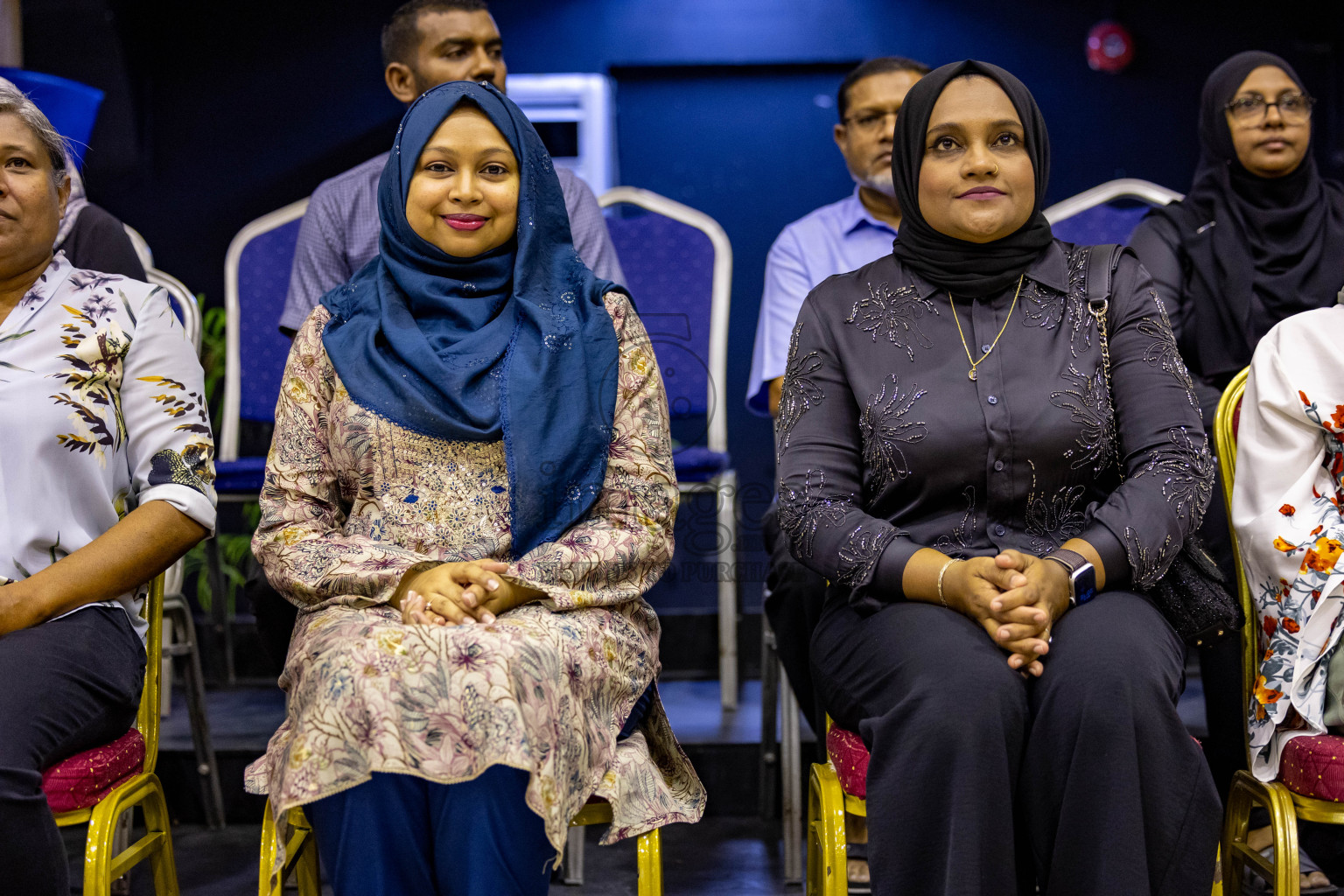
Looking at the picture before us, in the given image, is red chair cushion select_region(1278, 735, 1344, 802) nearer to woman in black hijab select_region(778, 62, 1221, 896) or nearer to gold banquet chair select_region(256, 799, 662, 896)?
woman in black hijab select_region(778, 62, 1221, 896)

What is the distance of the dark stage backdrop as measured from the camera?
4484 millimetres

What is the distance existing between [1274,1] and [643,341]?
3.74 metres

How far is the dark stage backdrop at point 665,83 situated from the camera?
4.48 metres

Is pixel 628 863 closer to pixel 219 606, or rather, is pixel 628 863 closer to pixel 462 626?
pixel 462 626

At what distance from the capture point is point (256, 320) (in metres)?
2.94

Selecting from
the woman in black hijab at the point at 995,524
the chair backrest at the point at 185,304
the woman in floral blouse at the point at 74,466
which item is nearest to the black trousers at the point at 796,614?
the woman in black hijab at the point at 995,524

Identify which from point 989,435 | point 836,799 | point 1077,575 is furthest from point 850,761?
point 989,435

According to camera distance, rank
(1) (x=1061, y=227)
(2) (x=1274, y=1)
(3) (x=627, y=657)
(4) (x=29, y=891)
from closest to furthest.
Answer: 1. (4) (x=29, y=891)
2. (3) (x=627, y=657)
3. (1) (x=1061, y=227)
4. (2) (x=1274, y=1)

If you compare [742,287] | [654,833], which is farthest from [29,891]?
[742,287]

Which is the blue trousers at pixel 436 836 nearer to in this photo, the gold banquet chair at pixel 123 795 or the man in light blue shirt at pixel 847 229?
the gold banquet chair at pixel 123 795

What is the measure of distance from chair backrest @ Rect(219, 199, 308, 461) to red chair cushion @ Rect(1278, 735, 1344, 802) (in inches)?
86.8

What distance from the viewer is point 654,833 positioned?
150 centimetres

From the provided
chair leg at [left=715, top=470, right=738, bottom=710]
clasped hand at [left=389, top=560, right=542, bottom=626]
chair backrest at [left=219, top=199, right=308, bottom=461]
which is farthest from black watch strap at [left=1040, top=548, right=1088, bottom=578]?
chair backrest at [left=219, top=199, right=308, bottom=461]

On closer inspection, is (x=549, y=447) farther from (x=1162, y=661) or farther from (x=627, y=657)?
(x=1162, y=661)
